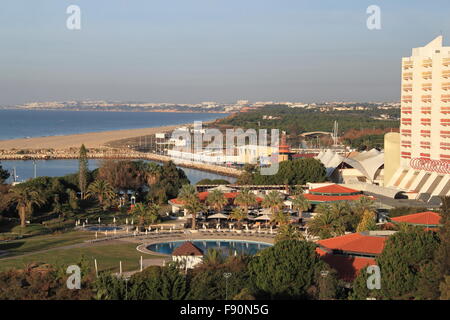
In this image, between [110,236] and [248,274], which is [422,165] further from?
[248,274]

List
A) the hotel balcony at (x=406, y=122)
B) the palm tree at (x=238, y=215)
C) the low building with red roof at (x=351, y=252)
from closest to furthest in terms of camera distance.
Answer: the low building with red roof at (x=351, y=252) < the palm tree at (x=238, y=215) < the hotel balcony at (x=406, y=122)

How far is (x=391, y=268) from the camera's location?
90.6 ft

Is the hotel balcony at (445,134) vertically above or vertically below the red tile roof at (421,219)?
above

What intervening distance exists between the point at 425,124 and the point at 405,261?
33.6m

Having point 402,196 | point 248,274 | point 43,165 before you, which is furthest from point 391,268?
point 43,165

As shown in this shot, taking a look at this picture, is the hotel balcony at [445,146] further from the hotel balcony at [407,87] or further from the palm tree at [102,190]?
the palm tree at [102,190]

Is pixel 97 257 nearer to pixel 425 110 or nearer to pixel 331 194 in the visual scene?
pixel 331 194

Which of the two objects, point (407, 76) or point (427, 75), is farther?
point (407, 76)

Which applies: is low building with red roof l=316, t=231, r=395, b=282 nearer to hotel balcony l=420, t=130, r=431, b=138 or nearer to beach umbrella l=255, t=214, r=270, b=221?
beach umbrella l=255, t=214, r=270, b=221

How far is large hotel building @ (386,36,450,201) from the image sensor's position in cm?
5728

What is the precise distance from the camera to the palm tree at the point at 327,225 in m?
40.5

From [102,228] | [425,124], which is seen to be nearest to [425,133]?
[425,124]

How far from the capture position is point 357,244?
33.6m

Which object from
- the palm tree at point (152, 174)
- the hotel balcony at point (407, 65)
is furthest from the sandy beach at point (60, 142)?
the hotel balcony at point (407, 65)
